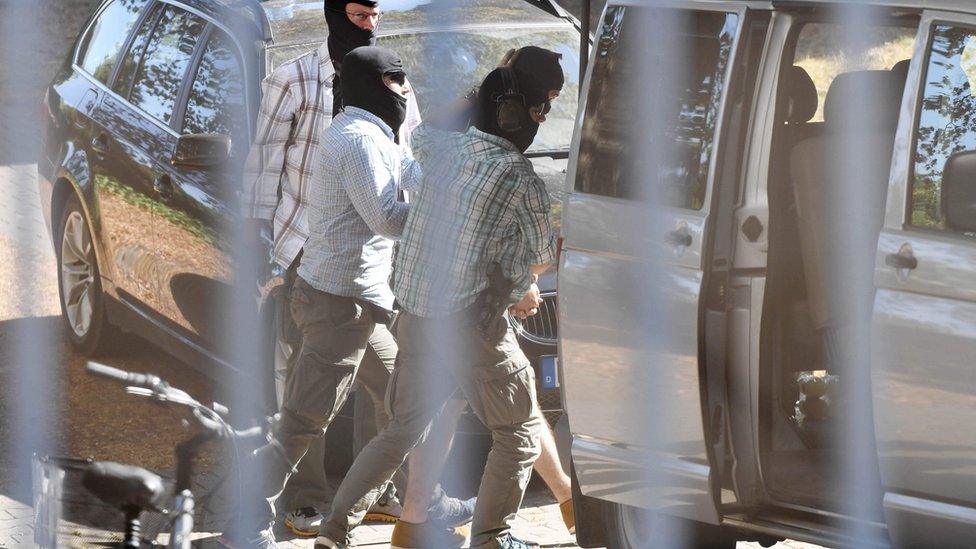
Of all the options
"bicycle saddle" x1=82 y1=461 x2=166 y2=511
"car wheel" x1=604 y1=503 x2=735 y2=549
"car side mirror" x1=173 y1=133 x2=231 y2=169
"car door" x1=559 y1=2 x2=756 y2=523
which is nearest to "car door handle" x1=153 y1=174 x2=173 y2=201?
"car side mirror" x1=173 y1=133 x2=231 y2=169

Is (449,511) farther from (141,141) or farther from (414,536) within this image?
(141,141)

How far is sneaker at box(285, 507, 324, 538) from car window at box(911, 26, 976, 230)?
90.1 inches

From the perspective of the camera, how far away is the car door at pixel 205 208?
5.62 m

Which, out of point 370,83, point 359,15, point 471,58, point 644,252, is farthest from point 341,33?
point 644,252

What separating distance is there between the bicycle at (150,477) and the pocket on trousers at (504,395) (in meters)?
0.99

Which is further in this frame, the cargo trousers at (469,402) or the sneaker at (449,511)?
the sneaker at (449,511)

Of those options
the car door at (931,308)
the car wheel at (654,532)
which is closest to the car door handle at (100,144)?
the car wheel at (654,532)

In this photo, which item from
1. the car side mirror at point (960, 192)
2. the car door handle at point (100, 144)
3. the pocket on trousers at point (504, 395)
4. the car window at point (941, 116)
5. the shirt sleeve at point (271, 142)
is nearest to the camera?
the car side mirror at point (960, 192)

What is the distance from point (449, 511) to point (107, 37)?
2791 millimetres

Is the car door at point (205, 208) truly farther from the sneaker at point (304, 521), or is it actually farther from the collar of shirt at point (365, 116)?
the collar of shirt at point (365, 116)

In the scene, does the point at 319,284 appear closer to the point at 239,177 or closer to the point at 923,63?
the point at 239,177

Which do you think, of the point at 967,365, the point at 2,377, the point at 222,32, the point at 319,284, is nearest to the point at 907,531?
the point at 967,365

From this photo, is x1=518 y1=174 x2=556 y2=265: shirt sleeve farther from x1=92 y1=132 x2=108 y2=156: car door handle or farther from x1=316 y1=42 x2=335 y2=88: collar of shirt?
x1=92 y1=132 x2=108 y2=156: car door handle

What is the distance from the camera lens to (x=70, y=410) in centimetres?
677
